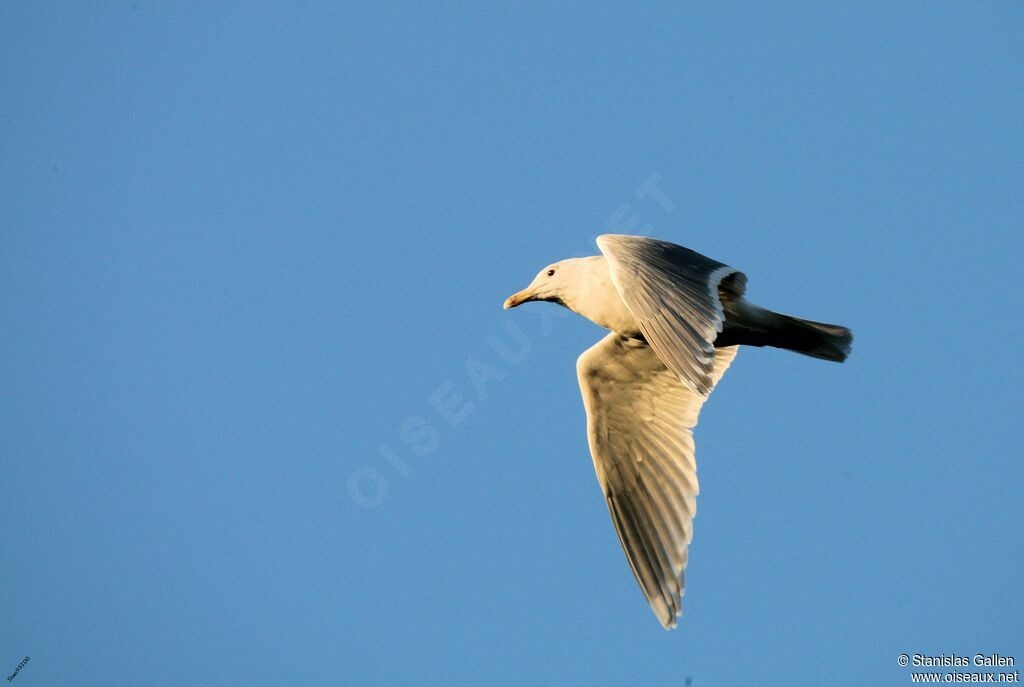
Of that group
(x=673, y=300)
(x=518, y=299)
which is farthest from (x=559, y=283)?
(x=673, y=300)

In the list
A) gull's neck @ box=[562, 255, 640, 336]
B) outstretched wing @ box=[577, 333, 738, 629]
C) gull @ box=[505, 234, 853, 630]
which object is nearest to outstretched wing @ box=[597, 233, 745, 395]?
gull @ box=[505, 234, 853, 630]

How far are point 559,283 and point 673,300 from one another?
1764 millimetres

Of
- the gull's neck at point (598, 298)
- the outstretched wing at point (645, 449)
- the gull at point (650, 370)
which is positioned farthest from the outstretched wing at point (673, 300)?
the outstretched wing at point (645, 449)

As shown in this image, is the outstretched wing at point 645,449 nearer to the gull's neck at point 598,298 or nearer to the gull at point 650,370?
the gull at point 650,370

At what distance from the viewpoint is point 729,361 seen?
9.50 meters

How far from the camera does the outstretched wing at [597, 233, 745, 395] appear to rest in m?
7.00

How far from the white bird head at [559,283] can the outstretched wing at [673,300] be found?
64 cm

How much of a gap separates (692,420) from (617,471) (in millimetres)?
741

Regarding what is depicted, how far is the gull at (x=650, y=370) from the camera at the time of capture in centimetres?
774

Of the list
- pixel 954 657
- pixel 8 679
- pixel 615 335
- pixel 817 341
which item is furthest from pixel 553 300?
pixel 8 679

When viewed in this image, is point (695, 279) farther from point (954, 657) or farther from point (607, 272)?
point (954, 657)

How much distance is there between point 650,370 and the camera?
9.38 m

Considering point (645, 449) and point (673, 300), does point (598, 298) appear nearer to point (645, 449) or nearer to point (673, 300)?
point (673, 300)

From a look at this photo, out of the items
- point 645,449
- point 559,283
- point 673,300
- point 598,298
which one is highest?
point 559,283
